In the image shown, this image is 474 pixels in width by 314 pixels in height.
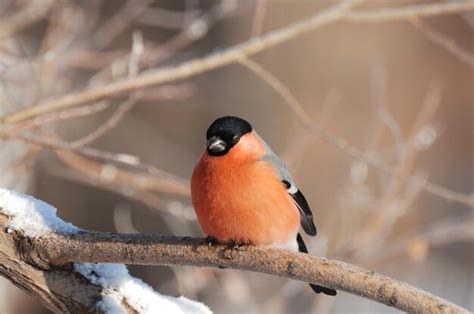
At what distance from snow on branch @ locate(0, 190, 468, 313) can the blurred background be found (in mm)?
1542

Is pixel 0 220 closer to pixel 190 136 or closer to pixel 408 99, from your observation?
pixel 190 136

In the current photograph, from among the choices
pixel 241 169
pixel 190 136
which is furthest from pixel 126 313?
pixel 190 136

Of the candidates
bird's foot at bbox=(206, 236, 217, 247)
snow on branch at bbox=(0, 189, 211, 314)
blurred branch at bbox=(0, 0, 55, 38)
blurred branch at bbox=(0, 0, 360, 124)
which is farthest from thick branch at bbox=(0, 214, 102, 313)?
blurred branch at bbox=(0, 0, 55, 38)

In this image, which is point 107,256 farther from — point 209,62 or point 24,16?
point 24,16

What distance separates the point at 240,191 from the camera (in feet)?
8.34

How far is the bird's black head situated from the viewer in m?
2.58

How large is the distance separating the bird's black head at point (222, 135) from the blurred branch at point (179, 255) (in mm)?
333

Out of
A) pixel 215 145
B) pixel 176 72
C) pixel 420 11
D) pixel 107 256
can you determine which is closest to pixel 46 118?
pixel 176 72

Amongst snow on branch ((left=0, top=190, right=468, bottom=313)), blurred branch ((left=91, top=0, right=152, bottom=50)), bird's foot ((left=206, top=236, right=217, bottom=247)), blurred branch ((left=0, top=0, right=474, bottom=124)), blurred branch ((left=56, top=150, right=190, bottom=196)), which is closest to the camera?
snow on branch ((left=0, top=190, right=468, bottom=313))

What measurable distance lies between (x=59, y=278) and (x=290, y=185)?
86 cm

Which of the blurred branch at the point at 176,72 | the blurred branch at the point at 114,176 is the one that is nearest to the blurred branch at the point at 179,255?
the blurred branch at the point at 176,72

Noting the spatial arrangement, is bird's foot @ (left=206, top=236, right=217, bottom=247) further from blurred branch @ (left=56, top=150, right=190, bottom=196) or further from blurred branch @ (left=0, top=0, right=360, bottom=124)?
blurred branch @ (left=56, top=150, right=190, bottom=196)

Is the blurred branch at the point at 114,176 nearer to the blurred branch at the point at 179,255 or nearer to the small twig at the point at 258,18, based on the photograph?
the small twig at the point at 258,18

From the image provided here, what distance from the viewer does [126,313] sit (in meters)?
2.39
